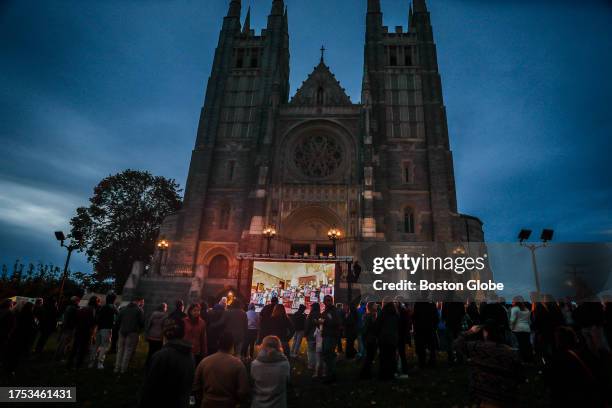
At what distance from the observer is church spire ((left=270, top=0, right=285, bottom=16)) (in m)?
35.1

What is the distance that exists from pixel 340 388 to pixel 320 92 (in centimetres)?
2890

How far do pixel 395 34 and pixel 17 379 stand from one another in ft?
123

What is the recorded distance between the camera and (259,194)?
26.1 meters

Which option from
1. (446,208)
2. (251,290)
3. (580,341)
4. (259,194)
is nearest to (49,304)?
(251,290)

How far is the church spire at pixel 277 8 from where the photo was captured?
3506 cm

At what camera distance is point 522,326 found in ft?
28.1

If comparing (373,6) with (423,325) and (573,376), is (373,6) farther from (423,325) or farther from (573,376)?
(573,376)

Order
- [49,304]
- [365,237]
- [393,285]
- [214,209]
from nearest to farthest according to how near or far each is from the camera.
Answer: [49,304] → [393,285] → [365,237] → [214,209]

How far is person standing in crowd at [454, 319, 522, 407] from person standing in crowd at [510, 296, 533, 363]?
572 cm

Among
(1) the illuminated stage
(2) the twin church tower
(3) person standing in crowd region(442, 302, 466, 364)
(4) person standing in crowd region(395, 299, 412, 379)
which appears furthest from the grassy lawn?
(2) the twin church tower

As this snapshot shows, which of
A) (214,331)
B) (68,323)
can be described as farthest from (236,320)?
(68,323)

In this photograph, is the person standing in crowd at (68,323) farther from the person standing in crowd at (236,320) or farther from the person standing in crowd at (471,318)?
the person standing in crowd at (471,318)

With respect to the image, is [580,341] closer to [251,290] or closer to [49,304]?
[49,304]

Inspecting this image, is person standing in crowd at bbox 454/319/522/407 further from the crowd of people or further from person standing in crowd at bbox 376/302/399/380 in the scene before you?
person standing in crowd at bbox 376/302/399/380
